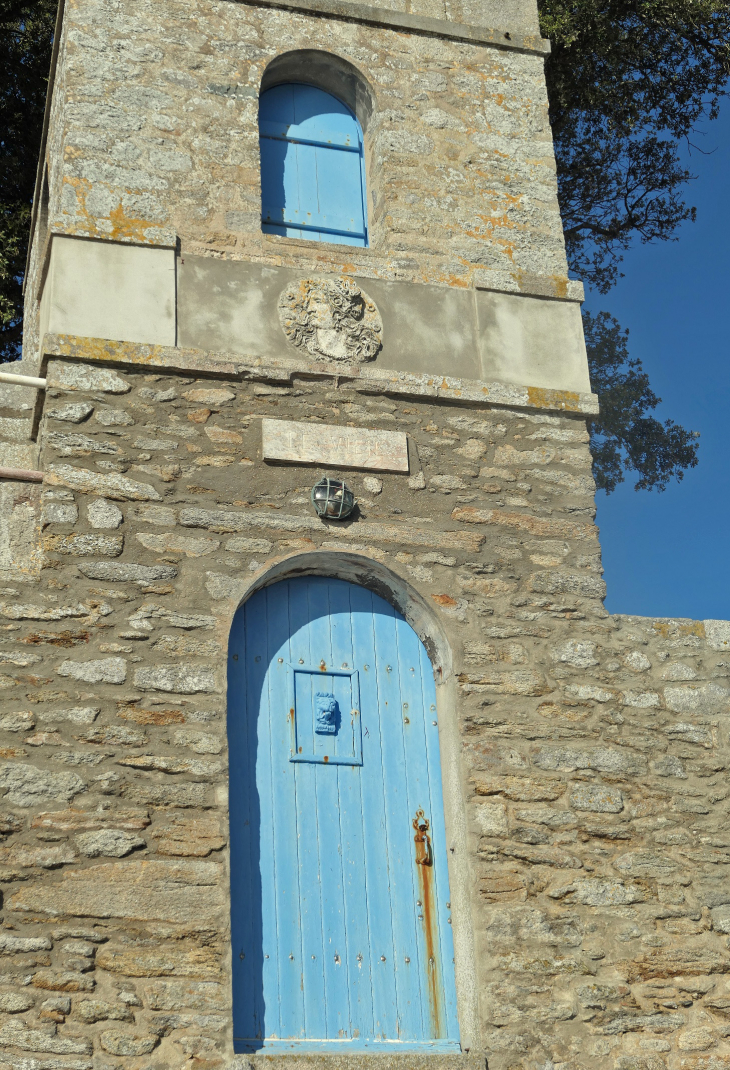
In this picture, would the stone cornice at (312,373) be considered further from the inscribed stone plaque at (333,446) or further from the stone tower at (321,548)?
the inscribed stone plaque at (333,446)

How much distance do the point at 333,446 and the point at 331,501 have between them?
36 cm

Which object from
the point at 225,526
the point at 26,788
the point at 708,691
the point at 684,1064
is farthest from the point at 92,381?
the point at 684,1064

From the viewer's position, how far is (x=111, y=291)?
21.8 ft

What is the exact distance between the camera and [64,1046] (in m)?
5.11

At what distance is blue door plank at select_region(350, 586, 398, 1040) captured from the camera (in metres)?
5.82

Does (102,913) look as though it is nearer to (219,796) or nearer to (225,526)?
(219,796)

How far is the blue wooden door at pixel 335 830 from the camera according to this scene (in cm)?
573

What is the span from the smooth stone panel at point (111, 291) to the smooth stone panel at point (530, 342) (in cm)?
178

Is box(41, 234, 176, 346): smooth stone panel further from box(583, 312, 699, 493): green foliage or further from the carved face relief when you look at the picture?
box(583, 312, 699, 493): green foliage

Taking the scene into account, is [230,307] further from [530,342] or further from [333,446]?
[530,342]

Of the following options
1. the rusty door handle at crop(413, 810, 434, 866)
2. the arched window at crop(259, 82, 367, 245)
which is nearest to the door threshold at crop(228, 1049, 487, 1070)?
the rusty door handle at crop(413, 810, 434, 866)

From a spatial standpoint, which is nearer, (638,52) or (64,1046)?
(64,1046)

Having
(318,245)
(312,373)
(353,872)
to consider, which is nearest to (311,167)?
(318,245)

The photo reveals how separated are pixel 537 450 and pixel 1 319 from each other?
256 inches
